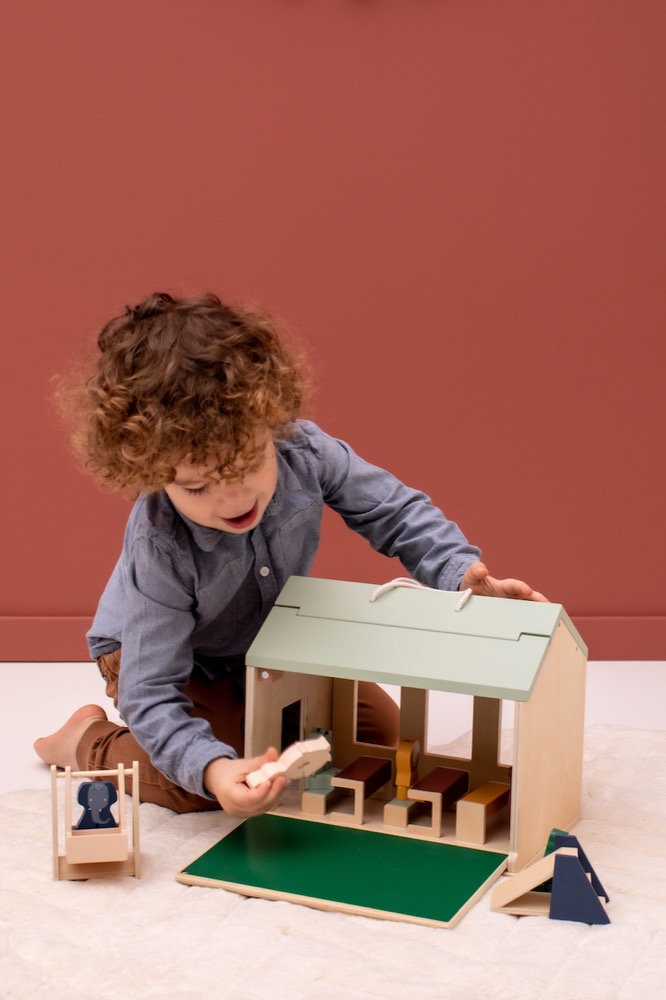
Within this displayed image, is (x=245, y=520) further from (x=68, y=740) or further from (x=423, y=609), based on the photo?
(x=68, y=740)

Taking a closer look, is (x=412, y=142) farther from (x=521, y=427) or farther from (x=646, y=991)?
(x=646, y=991)

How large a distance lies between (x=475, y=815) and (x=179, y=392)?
1.53ft

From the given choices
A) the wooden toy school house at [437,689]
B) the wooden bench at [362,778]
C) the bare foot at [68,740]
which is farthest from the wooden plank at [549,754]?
the bare foot at [68,740]

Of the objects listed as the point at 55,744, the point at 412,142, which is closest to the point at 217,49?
the point at 412,142

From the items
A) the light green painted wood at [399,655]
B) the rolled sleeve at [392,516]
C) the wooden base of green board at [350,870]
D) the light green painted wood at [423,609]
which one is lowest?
the wooden base of green board at [350,870]

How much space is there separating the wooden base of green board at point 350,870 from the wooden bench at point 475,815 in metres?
0.02

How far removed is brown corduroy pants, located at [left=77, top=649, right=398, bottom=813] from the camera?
126 cm

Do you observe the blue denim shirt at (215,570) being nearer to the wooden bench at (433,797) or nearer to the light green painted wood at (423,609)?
the light green painted wood at (423,609)

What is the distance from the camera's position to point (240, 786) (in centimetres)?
105

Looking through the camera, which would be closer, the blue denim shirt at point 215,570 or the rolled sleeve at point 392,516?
the blue denim shirt at point 215,570

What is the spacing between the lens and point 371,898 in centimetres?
102

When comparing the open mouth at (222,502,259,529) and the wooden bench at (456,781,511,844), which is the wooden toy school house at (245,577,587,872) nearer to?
the wooden bench at (456,781,511,844)

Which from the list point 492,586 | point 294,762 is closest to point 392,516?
point 492,586

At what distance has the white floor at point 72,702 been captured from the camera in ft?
4.81
